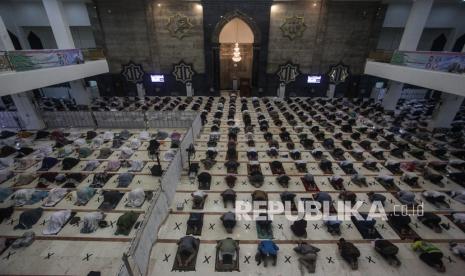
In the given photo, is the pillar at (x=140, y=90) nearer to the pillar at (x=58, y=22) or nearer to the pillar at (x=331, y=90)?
the pillar at (x=58, y=22)

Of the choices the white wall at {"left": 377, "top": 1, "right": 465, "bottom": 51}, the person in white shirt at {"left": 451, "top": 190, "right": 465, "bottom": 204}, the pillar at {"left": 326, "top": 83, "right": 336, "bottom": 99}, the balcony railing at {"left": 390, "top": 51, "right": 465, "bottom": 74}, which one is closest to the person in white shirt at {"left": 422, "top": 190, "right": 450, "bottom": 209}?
the person in white shirt at {"left": 451, "top": 190, "right": 465, "bottom": 204}

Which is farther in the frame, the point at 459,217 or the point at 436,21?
the point at 436,21

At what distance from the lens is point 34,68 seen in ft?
40.0

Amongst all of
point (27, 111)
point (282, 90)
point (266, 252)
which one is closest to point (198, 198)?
point (266, 252)

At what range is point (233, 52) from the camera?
23688 millimetres

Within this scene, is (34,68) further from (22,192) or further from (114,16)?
(114,16)

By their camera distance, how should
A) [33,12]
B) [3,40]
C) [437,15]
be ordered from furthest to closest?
[33,12], [437,15], [3,40]

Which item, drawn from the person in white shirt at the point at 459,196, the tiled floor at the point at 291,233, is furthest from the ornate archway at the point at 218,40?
the person in white shirt at the point at 459,196

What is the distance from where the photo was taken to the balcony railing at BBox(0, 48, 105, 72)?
10779 millimetres

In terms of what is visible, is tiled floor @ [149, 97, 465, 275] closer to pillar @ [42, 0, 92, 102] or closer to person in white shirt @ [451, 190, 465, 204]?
person in white shirt @ [451, 190, 465, 204]

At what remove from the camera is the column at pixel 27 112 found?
13.8 metres

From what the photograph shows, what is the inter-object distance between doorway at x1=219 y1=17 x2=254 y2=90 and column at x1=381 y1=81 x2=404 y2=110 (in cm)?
1296

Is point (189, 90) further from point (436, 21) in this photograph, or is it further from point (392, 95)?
point (436, 21)

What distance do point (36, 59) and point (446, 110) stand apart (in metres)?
24.7
